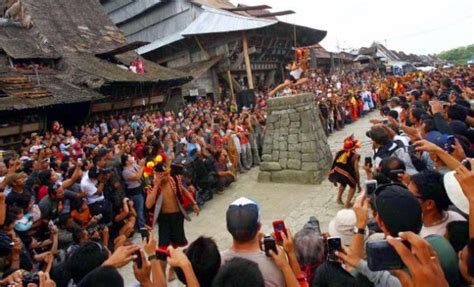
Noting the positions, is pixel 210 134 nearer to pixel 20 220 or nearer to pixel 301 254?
pixel 20 220

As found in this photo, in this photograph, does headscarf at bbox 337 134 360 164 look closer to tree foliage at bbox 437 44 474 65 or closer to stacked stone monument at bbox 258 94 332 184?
stacked stone monument at bbox 258 94 332 184

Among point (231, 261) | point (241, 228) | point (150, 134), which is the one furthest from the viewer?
point (150, 134)

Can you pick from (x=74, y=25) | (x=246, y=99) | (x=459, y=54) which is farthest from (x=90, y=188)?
(x=459, y=54)

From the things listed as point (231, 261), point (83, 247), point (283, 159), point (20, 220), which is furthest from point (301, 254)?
point (283, 159)

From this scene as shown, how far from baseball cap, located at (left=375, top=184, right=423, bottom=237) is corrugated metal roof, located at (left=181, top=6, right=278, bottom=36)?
16.1m

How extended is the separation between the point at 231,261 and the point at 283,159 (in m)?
8.40

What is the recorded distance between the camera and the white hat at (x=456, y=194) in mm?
2438

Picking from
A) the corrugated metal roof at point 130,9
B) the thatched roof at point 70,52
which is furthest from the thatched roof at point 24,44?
the corrugated metal roof at point 130,9

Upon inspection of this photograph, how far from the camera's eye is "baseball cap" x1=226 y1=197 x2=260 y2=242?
2.65 m

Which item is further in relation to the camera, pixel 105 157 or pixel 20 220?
pixel 105 157

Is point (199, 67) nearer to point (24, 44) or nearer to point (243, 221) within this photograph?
point (24, 44)

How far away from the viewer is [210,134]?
11266mm

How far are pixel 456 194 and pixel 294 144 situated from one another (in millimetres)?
7917

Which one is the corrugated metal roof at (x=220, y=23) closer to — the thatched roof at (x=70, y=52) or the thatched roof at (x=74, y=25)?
the thatched roof at (x=70, y=52)
